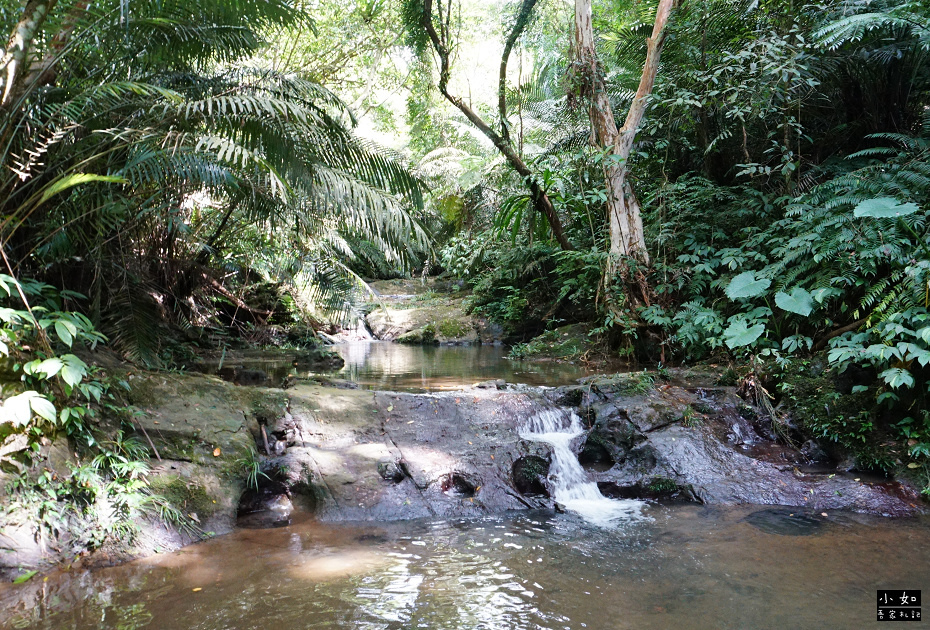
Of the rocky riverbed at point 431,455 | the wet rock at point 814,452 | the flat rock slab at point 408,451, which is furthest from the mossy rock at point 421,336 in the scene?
the wet rock at point 814,452

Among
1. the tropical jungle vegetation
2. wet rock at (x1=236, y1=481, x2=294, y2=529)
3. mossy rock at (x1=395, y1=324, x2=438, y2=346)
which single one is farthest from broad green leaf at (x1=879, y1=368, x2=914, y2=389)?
mossy rock at (x1=395, y1=324, x2=438, y2=346)

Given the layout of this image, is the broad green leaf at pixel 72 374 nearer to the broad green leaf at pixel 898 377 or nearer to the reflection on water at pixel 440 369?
the reflection on water at pixel 440 369

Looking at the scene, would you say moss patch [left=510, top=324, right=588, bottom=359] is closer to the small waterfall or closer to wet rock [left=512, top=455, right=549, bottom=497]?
the small waterfall

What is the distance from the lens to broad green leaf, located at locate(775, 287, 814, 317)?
5.33 meters

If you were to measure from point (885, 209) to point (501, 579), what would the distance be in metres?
4.87

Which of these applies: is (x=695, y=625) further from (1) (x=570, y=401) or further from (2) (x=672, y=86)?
(2) (x=672, y=86)

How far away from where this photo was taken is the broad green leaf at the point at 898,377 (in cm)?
424

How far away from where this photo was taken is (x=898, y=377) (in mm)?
4297

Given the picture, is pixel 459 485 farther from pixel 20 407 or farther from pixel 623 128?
pixel 623 128

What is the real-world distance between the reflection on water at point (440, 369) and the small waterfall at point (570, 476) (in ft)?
4.63

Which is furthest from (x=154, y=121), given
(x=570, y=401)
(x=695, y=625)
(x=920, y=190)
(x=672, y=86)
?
(x=920, y=190)

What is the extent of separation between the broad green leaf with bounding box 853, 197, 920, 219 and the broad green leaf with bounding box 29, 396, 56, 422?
654cm

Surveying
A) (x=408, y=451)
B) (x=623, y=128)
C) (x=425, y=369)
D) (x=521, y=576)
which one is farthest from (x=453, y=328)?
(x=521, y=576)

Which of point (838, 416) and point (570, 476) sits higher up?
point (838, 416)
